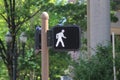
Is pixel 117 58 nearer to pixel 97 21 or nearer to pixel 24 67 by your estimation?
pixel 97 21

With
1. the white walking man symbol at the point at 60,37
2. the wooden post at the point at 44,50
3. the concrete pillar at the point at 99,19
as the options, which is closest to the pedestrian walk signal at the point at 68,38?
the white walking man symbol at the point at 60,37

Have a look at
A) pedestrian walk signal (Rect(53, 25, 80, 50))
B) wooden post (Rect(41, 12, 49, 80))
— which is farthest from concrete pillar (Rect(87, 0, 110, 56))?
pedestrian walk signal (Rect(53, 25, 80, 50))

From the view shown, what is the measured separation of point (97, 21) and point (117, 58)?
29.4ft

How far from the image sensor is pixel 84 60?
11.2 meters

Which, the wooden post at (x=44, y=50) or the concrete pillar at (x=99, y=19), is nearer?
the wooden post at (x=44, y=50)

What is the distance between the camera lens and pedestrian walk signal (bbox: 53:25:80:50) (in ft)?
21.6

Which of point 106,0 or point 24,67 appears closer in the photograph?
point 106,0

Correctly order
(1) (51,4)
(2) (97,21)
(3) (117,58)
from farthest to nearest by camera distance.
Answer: (1) (51,4) < (2) (97,21) < (3) (117,58)

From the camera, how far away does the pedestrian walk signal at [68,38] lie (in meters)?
6.57

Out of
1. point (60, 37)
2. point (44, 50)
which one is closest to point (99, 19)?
point (44, 50)

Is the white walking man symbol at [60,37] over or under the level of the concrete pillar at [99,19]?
under

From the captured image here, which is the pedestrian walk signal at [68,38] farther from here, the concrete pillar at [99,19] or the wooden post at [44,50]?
the concrete pillar at [99,19]

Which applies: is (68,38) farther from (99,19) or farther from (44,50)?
(99,19)

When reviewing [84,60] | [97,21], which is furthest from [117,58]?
[97,21]
